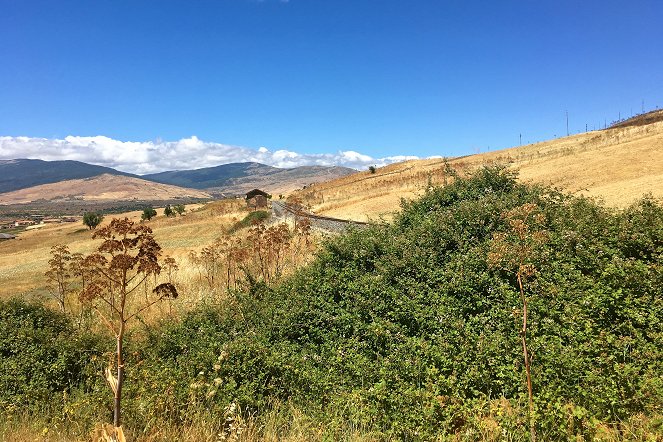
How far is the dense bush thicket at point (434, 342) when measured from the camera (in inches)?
181

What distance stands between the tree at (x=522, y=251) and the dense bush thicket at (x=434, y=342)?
19cm

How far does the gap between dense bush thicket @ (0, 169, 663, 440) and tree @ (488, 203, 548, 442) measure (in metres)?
0.19

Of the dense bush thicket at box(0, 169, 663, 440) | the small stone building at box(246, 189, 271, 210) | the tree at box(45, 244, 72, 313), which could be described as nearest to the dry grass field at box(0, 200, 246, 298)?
the tree at box(45, 244, 72, 313)

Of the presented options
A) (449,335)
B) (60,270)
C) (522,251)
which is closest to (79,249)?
(60,270)

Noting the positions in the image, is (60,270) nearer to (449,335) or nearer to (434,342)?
(434,342)

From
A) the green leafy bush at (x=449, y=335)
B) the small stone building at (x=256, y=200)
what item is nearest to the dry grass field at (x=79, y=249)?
the small stone building at (x=256, y=200)

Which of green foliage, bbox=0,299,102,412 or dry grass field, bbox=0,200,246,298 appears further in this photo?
dry grass field, bbox=0,200,246,298

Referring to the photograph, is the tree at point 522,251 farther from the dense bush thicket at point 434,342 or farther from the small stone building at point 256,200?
the small stone building at point 256,200

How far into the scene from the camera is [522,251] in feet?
13.6

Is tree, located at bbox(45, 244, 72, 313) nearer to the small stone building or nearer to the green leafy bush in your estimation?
the green leafy bush

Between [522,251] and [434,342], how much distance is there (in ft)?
9.16

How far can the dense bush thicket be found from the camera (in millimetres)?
4598

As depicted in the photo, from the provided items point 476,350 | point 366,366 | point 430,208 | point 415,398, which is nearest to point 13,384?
point 366,366

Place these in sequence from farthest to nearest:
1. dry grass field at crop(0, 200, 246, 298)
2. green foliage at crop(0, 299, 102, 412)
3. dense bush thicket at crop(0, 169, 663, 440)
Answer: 1. dry grass field at crop(0, 200, 246, 298)
2. green foliage at crop(0, 299, 102, 412)
3. dense bush thicket at crop(0, 169, 663, 440)
